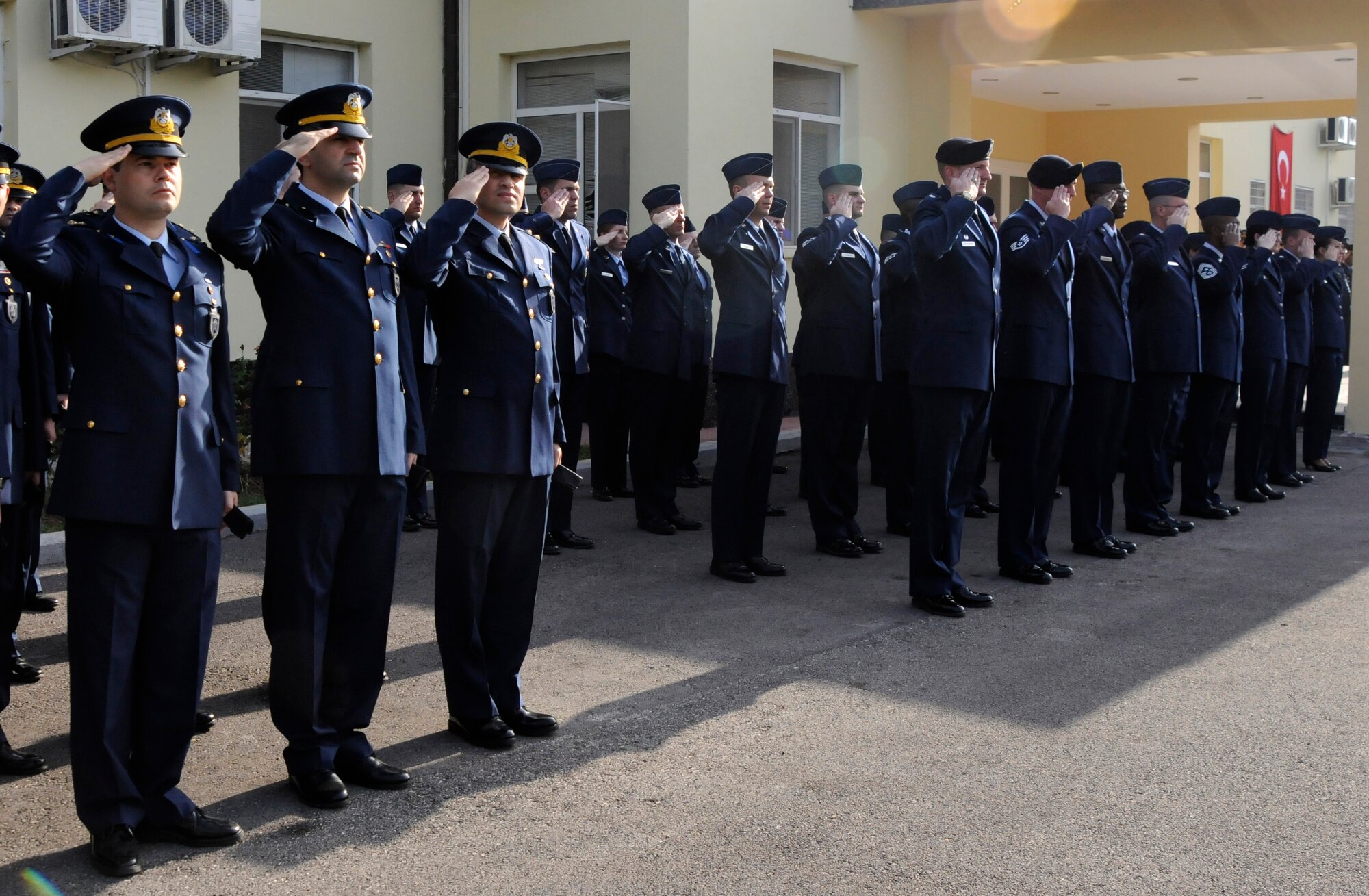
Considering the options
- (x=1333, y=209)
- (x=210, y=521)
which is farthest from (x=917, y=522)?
(x=1333, y=209)

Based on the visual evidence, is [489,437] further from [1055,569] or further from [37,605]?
[1055,569]

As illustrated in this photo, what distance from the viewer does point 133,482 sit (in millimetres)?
3850

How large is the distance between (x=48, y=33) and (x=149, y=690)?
8.57 m

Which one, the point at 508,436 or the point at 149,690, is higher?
the point at 508,436

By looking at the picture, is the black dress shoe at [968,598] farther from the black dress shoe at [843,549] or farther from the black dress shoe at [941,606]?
the black dress shoe at [843,549]

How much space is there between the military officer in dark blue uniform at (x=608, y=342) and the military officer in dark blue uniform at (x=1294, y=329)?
4.70 meters

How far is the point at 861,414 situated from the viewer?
854 cm

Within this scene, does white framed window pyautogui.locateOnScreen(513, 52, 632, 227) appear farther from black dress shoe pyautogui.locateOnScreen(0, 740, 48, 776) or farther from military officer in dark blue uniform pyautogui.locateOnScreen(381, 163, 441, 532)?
black dress shoe pyautogui.locateOnScreen(0, 740, 48, 776)

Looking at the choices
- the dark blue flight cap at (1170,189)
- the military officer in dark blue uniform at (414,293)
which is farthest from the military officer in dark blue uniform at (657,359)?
the dark blue flight cap at (1170,189)

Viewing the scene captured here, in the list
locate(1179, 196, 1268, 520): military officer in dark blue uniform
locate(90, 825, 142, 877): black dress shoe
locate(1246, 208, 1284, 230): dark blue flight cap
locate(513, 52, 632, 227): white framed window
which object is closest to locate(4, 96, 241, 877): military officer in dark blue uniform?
locate(90, 825, 142, 877): black dress shoe

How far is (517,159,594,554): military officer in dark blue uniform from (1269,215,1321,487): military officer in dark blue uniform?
17.3 ft

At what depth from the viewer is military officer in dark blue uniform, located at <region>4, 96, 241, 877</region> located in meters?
3.84

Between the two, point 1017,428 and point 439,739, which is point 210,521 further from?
point 1017,428

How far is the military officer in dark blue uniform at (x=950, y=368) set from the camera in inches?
268
